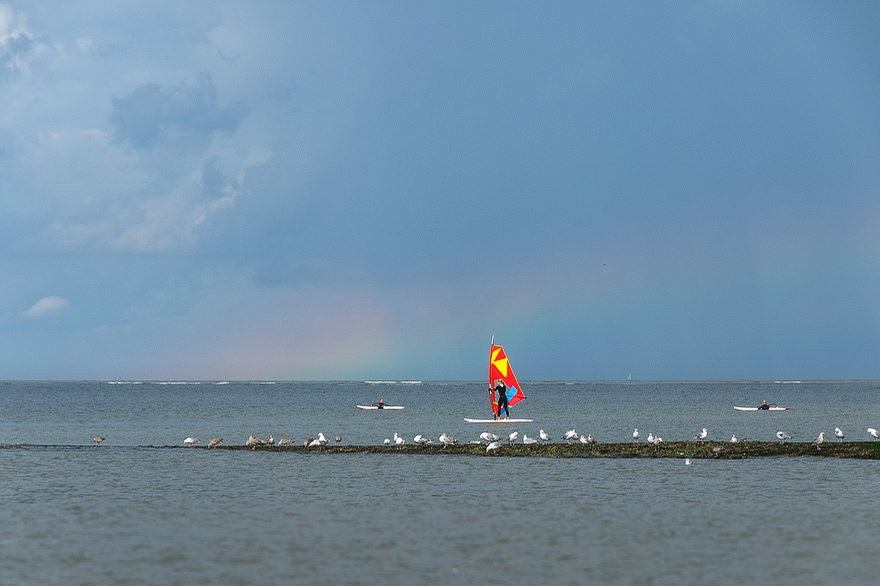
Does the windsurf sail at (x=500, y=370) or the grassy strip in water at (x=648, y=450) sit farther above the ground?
the windsurf sail at (x=500, y=370)

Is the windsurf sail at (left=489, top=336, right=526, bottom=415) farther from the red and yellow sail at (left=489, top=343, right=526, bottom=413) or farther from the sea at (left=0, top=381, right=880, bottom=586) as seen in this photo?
the sea at (left=0, top=381, right=880, bottom=586)

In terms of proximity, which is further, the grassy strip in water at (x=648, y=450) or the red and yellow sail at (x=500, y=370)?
the red and yellow sail at (x=500, y=370)

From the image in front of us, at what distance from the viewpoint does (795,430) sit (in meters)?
57.4

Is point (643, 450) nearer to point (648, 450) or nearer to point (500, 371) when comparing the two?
point (648, 450)

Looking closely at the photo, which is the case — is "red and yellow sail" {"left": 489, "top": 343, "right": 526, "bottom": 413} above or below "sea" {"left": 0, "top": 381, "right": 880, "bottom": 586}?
above

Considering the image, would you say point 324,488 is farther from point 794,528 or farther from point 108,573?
point 794,528

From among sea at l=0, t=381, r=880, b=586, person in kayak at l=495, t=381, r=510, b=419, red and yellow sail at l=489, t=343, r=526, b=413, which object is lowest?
sea at l=0, t=381, r=880, b=586

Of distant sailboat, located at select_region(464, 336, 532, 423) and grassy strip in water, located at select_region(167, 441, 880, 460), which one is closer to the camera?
grassy strip in water, located at select_region(167, 441, 880, 460)

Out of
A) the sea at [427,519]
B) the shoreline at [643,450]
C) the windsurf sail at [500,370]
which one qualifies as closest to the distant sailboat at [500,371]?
the windsurf sail at [500,370]

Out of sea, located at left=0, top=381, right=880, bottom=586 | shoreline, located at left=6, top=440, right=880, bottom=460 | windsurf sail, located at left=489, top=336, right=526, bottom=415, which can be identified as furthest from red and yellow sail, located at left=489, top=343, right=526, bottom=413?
sea, located at left=0, top=381, right=880, bottom=586

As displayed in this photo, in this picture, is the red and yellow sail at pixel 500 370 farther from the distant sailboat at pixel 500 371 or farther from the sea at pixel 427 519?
the sea at pixel 427 519

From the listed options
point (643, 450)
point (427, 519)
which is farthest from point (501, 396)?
point (427, 519)

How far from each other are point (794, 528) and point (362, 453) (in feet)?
73.6

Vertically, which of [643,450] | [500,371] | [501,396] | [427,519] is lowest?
[427,519]
